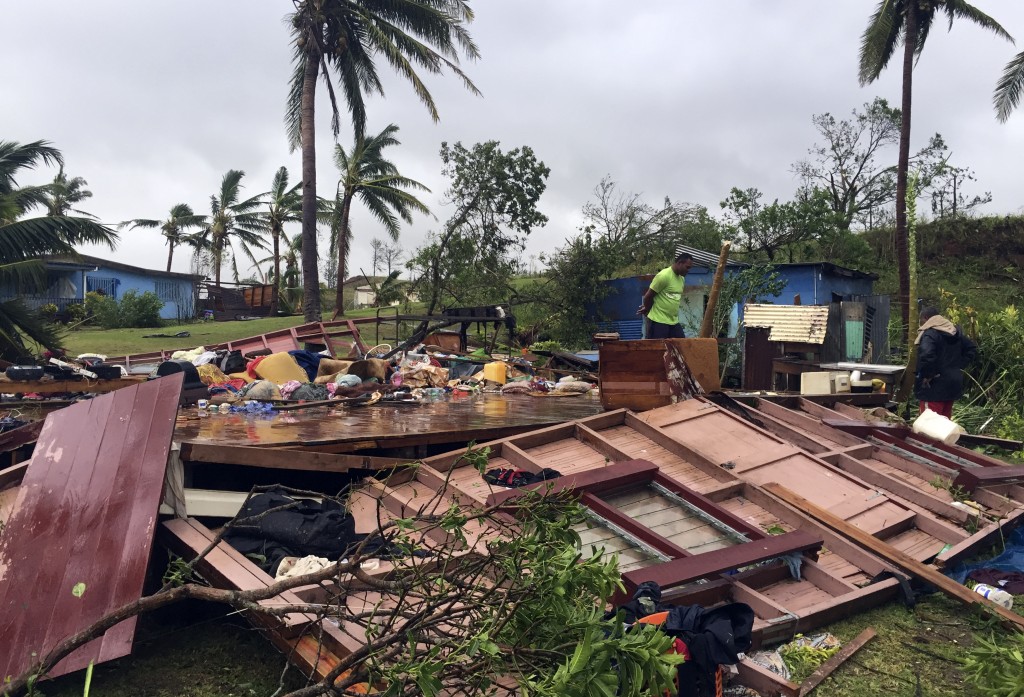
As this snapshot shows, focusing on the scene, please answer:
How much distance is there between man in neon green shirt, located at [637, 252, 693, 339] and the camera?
27.5 ft

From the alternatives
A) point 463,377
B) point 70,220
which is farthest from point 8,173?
point 463,377

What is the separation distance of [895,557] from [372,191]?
21.8m

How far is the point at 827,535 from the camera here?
191 inches

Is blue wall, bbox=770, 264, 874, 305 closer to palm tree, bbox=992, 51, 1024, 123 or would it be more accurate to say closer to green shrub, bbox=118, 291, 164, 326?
palm tree, bbox=992, 51, 1024, 123

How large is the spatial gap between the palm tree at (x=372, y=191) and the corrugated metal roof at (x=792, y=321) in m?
13.7

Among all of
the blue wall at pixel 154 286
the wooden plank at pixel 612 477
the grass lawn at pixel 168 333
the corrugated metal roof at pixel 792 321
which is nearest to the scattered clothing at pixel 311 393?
the wooden plank at pixel 612 477

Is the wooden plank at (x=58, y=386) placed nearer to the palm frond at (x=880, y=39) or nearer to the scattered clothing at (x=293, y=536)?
the scattered clothing at (x=293, y=536)

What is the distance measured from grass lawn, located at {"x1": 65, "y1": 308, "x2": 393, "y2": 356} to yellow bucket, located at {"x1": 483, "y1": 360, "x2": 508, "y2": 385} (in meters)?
9.06

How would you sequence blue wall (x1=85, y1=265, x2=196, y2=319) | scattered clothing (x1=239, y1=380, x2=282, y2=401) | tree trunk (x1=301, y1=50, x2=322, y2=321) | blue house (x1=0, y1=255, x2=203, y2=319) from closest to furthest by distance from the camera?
scattered clothing (x1=239, y1=380, x2=282, y2=401)
tree trunk (x1=301, y1=50, x2=322, y2=321)
blue house (x1=0, y1=255, x2=203, y2=319)
blue wall (x1=85, y1=265, x2=196, y2=319)

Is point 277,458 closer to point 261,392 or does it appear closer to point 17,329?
point 261,392

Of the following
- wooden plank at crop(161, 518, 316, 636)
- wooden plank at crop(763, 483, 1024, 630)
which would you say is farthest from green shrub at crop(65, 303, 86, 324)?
wooden plank at crop(763, 483, 1024, 630)

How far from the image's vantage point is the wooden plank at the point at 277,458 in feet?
15.5

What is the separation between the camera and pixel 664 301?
8508 millimetres

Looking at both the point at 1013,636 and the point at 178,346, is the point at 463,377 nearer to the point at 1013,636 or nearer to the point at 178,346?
the point at 1013,636
